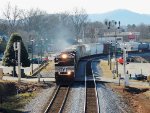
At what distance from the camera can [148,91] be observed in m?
42.3

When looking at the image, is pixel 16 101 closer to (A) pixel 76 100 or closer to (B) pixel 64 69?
(A) pixel 76 100

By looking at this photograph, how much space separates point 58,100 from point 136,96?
789 cm

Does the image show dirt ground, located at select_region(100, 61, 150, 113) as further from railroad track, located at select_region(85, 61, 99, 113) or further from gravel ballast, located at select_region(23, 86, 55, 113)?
gravel ballast, located at select_region(23, 86, 55, 113)

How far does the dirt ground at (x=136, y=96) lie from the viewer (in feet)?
112

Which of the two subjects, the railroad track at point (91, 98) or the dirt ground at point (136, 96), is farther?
the dirt ground at point (136, 96)

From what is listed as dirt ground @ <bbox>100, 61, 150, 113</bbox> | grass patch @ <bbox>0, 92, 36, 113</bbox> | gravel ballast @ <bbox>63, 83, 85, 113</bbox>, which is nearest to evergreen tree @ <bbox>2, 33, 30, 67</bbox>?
gravel ballast @ <bbox>63, 83, 85, 113</bbox>

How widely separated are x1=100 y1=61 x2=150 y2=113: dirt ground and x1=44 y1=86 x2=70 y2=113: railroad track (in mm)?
5215

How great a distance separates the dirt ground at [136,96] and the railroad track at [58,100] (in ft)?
17.1

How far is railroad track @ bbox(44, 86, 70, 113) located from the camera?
1291 inches

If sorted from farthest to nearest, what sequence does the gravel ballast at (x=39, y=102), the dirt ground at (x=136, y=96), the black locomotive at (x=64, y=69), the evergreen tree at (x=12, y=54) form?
the evergreen tree at (x=12, y=54) < the black locomotive at (x=64, y=69) < the dirt ground at (x=136, y=96) < the gravel ballast at (x=39, y=102)

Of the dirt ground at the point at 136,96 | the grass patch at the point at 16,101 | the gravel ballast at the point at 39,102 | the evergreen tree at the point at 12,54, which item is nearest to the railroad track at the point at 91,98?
the dirt ground at the point at 136,96

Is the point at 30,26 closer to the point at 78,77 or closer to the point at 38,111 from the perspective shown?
the point at 78,77

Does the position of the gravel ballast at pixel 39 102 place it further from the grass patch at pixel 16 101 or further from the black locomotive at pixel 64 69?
the black locomotive at pixel 64 69

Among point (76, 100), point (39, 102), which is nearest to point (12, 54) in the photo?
point (39, 102)
